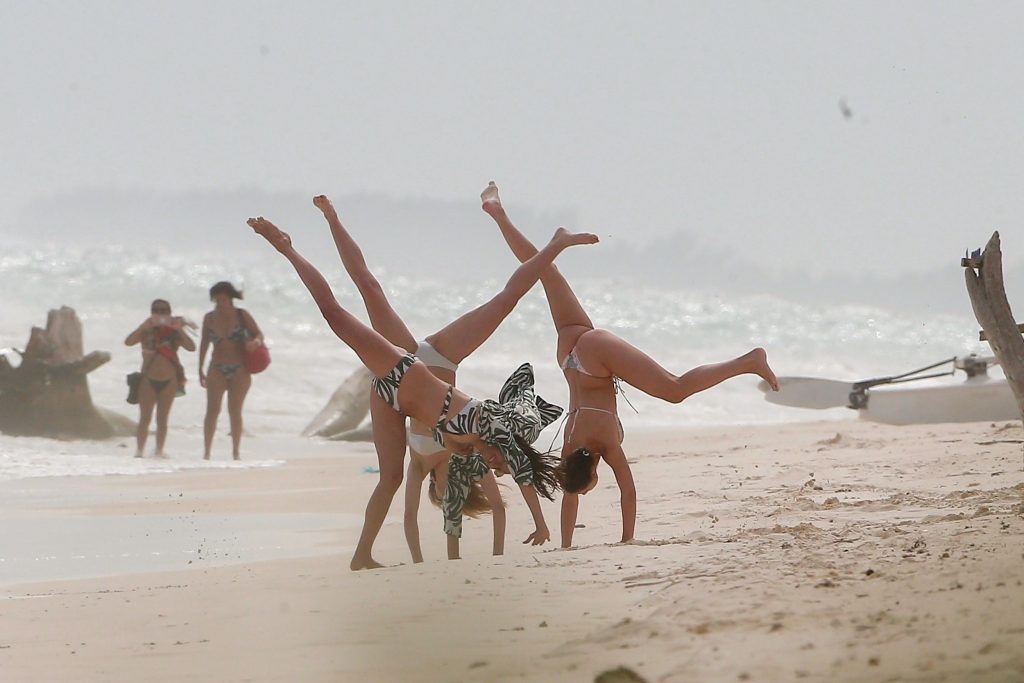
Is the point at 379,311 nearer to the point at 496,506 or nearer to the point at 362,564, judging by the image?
the point at 496,506

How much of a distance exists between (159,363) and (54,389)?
66.3 inches

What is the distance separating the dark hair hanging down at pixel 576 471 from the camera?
615cm

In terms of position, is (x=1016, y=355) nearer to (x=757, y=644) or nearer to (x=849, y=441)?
(x=757, y=644)

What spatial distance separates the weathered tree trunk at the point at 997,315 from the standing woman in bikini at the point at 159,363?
912 cm

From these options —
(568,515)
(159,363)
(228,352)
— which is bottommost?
(568,515)

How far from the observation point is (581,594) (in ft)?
15.0

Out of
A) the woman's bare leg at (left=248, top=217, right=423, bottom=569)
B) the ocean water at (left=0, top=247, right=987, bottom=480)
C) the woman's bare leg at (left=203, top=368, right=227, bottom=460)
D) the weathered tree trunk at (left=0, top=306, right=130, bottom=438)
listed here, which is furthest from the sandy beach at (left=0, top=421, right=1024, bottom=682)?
the weathered tree trunk at (left=0, top=306, right=130, bottom=438)

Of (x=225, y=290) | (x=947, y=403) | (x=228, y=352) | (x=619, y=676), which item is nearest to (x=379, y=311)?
(x=619, y=676)

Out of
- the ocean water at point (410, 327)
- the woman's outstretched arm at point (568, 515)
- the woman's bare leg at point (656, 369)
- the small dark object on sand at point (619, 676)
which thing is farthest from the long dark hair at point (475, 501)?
the ocean water at point (410, 327)

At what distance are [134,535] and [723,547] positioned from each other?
13.8 ft

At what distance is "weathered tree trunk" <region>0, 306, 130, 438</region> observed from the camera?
47.2ft

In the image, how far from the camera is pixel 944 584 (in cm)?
413

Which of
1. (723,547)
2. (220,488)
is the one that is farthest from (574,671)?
(220,488)

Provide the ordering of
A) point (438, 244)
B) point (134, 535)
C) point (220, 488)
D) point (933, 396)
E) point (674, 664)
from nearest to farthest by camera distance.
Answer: point (674, 664), point (134, 535), point (220, 488), point (933, 396), point (438, 244)
